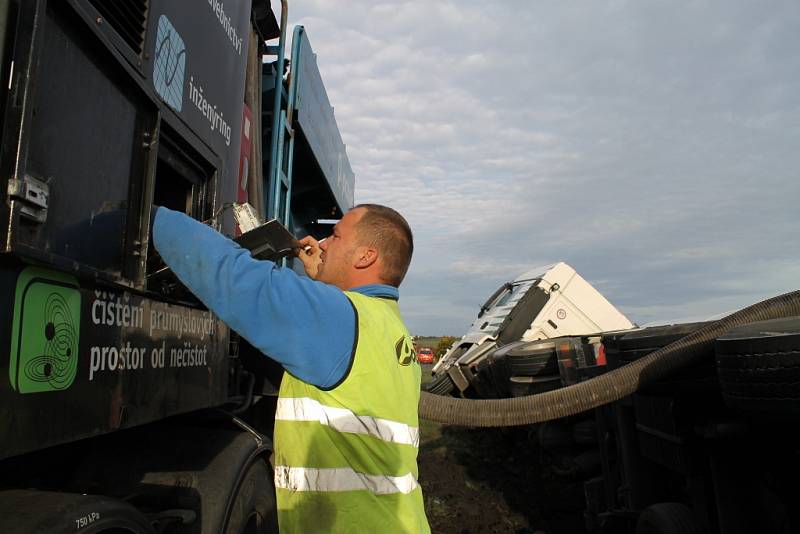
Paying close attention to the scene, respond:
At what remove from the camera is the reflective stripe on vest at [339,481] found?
1.45 m

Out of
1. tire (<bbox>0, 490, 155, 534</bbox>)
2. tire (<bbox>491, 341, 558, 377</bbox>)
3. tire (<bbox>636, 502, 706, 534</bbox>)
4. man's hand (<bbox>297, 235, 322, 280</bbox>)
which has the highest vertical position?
man's hand (<bbox>297, 235, 322, 280</bbox>)

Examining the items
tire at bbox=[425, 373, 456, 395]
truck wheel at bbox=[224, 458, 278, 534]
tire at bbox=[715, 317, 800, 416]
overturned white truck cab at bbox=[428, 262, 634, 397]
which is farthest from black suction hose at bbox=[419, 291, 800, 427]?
tire at bbox=[425, 373, 456, 395]

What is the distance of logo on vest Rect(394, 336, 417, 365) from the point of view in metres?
1.59

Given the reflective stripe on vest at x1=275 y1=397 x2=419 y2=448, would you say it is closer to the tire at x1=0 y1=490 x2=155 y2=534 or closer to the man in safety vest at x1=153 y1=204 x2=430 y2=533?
the man in safety vest at x1=153 y1=204 x2=430 y2=533

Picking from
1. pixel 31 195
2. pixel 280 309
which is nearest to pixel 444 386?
pixel 280 309

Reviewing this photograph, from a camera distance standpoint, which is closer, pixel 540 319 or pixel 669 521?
pixel 669 521

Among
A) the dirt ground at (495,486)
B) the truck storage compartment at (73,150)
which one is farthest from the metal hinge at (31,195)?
the dirt ground at (495,486)

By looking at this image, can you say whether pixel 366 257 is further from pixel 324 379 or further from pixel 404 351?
pixel 324 379

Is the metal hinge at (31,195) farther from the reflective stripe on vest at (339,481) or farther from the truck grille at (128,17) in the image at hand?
the reflective stripe on vest at (339,481)

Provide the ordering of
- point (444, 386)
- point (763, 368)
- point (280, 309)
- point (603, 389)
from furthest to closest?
point (444, 386) → point (603, 389) → point (763, 368) → point (280, 309)

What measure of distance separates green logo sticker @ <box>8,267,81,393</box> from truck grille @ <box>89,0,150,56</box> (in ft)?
2.30

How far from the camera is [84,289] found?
137 centimetres

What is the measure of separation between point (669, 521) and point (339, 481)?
2.00 meters

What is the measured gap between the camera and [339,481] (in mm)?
1449
